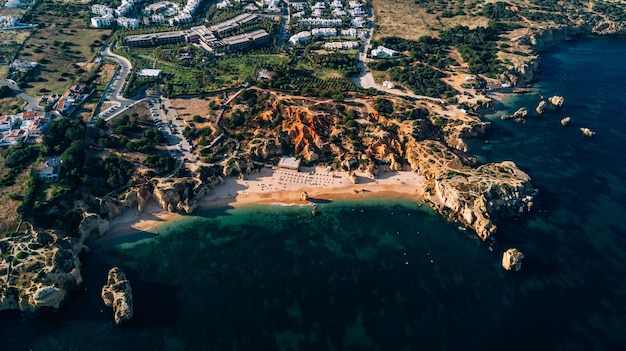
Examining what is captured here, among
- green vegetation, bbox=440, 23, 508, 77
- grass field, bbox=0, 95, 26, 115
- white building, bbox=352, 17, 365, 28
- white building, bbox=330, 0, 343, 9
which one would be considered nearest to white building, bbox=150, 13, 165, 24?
grass field, bbox=0, 95, 26, 115

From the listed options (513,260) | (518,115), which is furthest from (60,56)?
(518,115)

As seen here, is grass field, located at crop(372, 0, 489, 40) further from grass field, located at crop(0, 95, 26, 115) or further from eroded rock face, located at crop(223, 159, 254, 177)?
grass field, located at crop(0, 95, 26, 115)

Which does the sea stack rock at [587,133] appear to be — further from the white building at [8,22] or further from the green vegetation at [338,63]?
the white building at [8,22]

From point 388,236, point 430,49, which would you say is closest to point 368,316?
point 388,236

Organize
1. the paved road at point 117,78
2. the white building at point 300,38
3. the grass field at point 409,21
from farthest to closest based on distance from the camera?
the grass field at point 409,21, the white building at point 300,38, the paved road at point 117,78

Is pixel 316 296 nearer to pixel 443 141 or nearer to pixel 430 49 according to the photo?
pixel 443 141

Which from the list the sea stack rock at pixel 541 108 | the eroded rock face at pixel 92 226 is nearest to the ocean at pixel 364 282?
the eroded rock face at pixel 92 226
